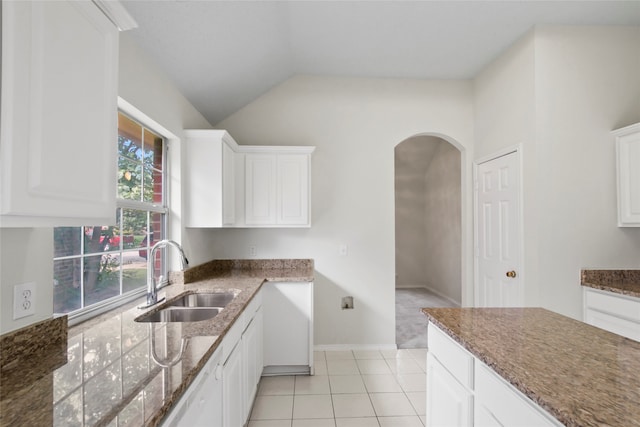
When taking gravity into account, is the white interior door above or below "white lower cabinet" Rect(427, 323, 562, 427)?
above

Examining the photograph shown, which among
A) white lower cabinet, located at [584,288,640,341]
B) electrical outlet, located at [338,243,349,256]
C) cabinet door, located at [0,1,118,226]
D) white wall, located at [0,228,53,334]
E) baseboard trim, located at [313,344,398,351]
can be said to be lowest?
baseboard trim, located at [313,344,398,351]

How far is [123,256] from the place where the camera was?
6.15 feet

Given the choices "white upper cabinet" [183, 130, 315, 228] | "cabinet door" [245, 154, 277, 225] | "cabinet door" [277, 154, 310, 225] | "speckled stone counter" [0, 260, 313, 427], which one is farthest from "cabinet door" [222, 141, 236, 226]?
"speckled stone counter" [0, 260, 313, 427]

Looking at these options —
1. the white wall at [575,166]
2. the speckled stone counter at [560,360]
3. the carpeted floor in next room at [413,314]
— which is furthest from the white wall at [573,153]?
the carpeted floor in next room at [413,314]

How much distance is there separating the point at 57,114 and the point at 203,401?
1.08 metres

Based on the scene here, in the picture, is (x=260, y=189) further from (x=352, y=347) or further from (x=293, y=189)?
(x=352, y=347)

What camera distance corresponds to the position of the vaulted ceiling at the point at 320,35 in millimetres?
1925

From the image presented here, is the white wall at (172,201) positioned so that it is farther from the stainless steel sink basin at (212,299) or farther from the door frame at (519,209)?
the door frame at (519,209)

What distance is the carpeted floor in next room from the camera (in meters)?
3.49

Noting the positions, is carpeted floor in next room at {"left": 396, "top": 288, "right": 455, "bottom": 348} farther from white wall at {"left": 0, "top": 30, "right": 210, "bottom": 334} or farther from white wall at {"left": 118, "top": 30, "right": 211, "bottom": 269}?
white wall at {"left": 0, "top": 30, "right": 210, "bottom": 334}

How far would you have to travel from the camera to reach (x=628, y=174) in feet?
7.61

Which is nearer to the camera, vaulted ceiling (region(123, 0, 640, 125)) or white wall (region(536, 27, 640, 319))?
vaulted ceiling (region(123, 0, 640, 125))

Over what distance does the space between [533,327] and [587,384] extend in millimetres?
491

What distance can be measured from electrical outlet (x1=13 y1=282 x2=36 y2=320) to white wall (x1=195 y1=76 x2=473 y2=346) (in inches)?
83.0
